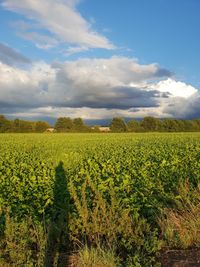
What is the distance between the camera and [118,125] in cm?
11088

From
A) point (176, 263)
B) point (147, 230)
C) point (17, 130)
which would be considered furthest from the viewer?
point (17, 130)

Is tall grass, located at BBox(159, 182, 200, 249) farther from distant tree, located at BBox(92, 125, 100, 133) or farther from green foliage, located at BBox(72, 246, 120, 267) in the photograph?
distant tree, located at BBox(92, 125, 100, 133)

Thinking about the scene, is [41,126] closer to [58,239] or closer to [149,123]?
[149,123]

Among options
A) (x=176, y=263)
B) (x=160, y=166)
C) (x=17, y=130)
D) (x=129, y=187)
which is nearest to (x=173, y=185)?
(x=129, y=187)

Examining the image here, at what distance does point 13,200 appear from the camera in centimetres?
932

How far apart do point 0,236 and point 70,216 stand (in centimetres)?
144

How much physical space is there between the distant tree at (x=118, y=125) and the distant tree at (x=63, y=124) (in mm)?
14349

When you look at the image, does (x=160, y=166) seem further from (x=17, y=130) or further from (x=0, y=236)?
(x=17, y=130)

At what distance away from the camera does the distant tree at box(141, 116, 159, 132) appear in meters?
110

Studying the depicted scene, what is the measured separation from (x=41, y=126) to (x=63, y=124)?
24.6ft

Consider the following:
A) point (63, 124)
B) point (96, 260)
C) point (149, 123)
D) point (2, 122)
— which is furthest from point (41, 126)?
point (96, 260)

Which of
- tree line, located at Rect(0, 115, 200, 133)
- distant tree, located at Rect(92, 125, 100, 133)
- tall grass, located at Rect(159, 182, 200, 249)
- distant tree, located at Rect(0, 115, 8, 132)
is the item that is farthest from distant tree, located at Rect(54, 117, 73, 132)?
tall grass, located at Rect(159, 182, 200, 249)

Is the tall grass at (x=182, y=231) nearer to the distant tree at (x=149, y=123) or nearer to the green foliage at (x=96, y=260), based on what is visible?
the green foliage at (x=96, y=260)

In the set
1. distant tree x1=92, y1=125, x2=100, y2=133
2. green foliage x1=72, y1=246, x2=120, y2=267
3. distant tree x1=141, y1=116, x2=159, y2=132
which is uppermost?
distant tree x1=141, y1=116, x2=159, y2=132
